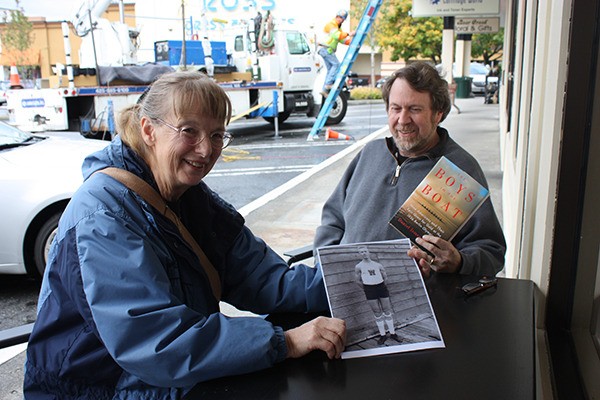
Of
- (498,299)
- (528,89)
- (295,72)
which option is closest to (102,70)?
(295,72)

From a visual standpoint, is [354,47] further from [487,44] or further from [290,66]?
[487,44]

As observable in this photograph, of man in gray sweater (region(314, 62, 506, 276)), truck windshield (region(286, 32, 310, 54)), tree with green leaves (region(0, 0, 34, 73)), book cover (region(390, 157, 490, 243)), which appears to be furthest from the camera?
tree with green leaves (region(0, 0, 34, 73))

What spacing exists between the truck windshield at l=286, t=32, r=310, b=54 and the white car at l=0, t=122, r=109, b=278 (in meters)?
11.5

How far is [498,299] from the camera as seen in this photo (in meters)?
1.85

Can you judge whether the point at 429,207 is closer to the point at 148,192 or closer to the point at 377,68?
the point at 148,192

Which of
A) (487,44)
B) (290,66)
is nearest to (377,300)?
(290,66)

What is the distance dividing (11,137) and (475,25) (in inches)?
621

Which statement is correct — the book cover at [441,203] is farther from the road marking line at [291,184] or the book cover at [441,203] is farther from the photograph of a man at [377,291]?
the road marking line at [291,184]

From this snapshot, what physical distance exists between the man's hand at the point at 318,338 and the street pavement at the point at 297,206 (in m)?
2.36

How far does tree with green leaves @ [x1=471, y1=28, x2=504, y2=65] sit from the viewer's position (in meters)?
34.9

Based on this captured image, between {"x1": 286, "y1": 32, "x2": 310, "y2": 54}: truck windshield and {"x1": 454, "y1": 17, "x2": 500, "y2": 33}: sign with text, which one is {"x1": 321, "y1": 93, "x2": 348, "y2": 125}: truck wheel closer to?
{"x1": 286, "y1": 32, "x2": 310, "y2": 54}: truck windshield

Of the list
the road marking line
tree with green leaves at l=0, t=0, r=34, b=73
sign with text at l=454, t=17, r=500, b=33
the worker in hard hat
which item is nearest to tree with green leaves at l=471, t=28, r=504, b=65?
sign with text at l=454, t=17, r=500, b=33

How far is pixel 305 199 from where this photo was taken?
7375 millimetres

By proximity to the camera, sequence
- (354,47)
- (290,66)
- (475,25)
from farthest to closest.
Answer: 1. (475,25)
2. (290,66)
3. (354,47)
